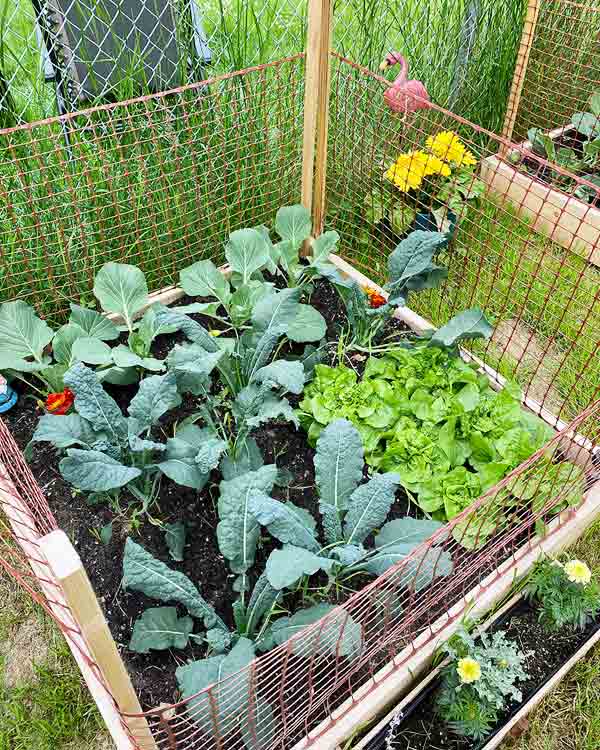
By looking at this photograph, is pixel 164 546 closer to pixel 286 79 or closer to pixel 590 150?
pixel 286 79

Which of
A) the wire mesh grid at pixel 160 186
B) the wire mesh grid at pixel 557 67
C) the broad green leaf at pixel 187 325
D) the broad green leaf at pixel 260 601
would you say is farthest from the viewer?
the wire mesh grid at pixel 557 67

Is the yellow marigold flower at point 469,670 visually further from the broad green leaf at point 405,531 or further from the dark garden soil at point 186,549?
the broad green leaf at point 405,531

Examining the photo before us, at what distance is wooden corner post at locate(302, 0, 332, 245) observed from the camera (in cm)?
202

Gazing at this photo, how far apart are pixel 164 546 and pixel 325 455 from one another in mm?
470

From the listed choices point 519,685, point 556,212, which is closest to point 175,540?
point 519,685

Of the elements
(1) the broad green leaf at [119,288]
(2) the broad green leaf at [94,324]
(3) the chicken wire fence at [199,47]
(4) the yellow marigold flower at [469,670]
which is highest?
(3) the chicken wire fence at [199,47]

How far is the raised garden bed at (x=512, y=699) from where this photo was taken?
1.52m

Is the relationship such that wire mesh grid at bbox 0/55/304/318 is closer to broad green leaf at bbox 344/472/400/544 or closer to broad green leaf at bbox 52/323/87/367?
broad green leaf at bbox 52/323/87/367

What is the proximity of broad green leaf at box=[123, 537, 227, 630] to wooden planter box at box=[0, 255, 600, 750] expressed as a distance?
0.51 feet

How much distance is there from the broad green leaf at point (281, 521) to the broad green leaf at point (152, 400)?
1.22 feet

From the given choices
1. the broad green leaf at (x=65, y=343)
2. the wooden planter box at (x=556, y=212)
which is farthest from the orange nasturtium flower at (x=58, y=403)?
the wooden planter box at (x=556, y=212)

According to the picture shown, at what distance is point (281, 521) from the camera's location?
5.10ft

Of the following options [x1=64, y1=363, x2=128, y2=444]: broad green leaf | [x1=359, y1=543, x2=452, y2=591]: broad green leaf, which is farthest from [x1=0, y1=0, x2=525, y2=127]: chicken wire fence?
[x1=359, y1=543, x2=452, y2=591]: broad green leaf

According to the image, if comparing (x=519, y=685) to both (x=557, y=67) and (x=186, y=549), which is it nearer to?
(x=186, y=549)
